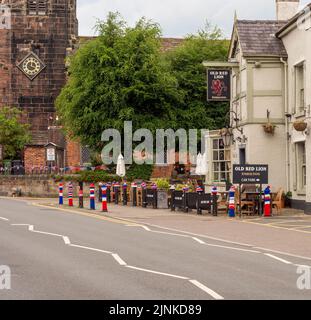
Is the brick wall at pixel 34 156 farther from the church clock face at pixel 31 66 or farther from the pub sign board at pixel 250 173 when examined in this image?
the pub sign board at pixel 250 173

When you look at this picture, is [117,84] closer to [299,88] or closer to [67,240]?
[299,88]

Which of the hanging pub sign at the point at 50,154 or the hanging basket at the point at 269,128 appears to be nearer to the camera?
the hanging basket at the point at 269,128

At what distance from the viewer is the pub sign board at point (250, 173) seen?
89.7 ft

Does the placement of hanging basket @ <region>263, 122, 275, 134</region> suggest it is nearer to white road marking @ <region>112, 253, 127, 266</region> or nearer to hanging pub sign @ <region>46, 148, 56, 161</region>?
white road marking @ <region>112, 253, 127, 266</region>

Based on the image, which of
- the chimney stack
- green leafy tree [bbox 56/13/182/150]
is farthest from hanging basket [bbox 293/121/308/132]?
green leafy tree [bbox 56/13/182/150]

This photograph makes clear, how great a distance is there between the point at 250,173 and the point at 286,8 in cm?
1235

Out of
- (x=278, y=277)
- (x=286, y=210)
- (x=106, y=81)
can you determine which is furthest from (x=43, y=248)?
(x=106, y=81)

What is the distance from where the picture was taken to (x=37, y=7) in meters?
61.7

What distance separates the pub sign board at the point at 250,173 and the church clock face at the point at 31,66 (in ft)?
121

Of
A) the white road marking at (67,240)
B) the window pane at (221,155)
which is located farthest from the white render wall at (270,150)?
A: the white road marking at (67,240)

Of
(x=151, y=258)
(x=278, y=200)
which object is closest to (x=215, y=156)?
(x=278, y=200)

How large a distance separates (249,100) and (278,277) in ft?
63.6

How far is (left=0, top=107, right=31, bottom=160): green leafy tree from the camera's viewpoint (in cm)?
5675
